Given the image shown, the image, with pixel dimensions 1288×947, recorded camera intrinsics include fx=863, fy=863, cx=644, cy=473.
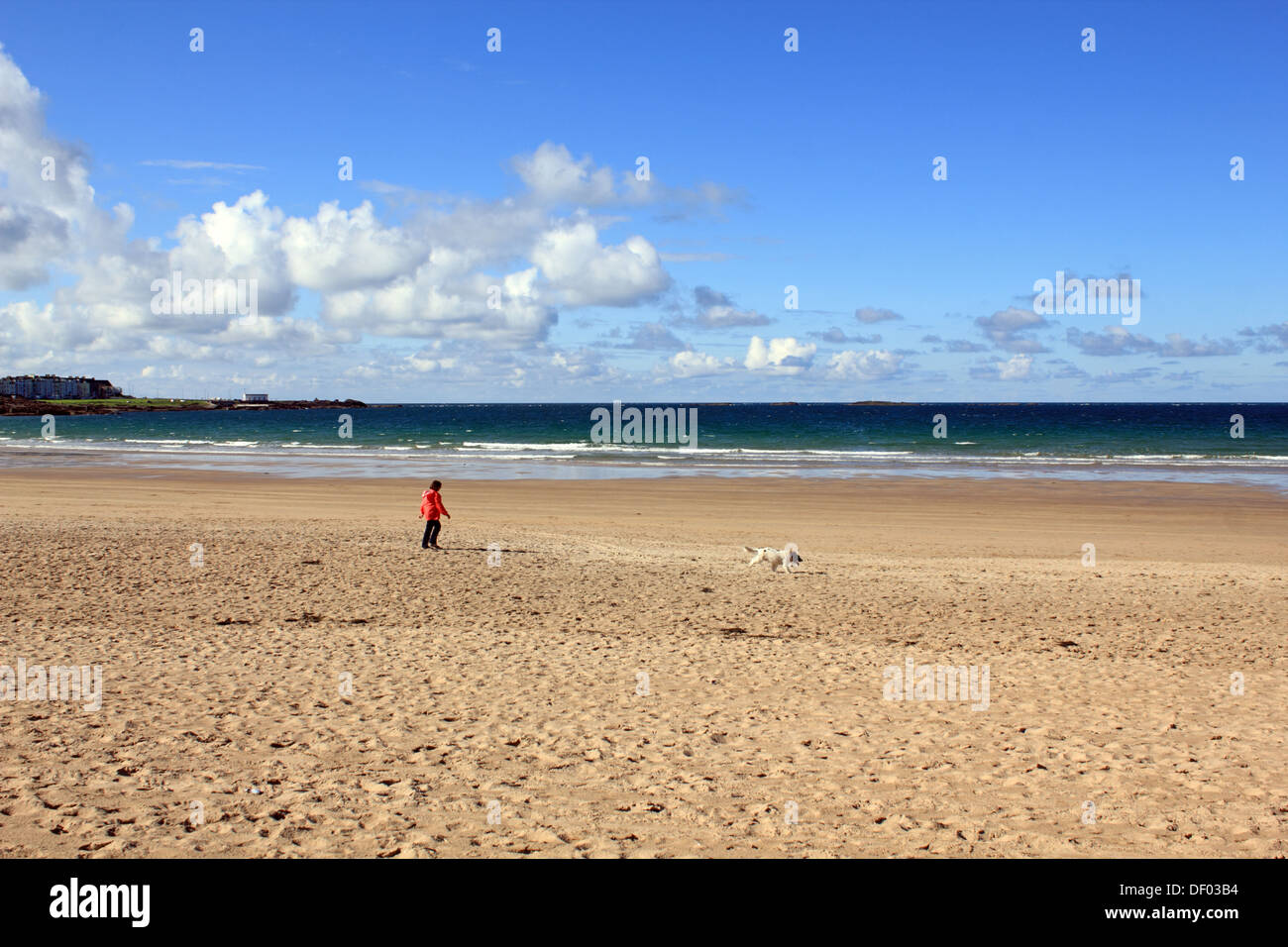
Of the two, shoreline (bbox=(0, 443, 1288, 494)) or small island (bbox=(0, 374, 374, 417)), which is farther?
small island (bbox=(0, 374, 374, 417))

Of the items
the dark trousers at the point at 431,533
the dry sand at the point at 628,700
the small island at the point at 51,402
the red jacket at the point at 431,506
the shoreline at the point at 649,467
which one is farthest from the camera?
the small island at the point at 51,402

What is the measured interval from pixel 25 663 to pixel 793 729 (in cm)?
782

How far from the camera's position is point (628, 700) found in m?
8.27

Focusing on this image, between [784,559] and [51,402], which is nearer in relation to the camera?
[784,559]

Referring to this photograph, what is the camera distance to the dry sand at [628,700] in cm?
563

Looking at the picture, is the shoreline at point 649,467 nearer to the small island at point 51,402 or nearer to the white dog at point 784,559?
the white dog at point 784,559

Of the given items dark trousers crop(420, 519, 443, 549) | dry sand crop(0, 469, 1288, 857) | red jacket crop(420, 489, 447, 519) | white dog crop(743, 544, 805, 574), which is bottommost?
dry sand crop(0, 469, 1288, 857)

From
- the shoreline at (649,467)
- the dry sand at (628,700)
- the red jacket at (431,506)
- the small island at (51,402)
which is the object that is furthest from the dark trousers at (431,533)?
the small island at (51,402)

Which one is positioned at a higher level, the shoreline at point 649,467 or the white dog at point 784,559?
the shoreline at point 649,467

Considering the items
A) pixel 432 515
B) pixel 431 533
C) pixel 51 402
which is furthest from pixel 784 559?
pixel 51 402

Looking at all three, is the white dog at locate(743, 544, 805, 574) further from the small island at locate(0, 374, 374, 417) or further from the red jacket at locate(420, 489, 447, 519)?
the small island at locate(0, 374, 374, 417)

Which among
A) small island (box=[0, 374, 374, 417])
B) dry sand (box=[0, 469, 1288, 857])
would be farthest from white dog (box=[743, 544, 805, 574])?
small island (box=[0, 374, 374, 417])

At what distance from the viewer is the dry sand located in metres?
5.63

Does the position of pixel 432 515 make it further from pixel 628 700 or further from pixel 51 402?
pixel 51 402
